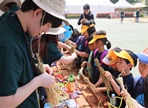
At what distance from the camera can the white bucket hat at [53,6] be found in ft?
2.60

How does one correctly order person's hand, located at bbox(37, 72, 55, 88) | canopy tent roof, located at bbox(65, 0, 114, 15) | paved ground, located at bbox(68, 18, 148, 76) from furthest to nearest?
canopy tent roof, located at bbox(65, 0, 114, 15) < paved ground, located at bbox(68, 18, 148, 76) < person's hand, located at bbox(37, 72, 55, 88)

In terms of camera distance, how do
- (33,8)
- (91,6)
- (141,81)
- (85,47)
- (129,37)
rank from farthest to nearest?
(91,6)
(129,37)
(85,47)
(141,81)
(33,8)

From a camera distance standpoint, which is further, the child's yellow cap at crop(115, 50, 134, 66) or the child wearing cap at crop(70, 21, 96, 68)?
the child wearing cap at crop(70, 21, 96, 68)

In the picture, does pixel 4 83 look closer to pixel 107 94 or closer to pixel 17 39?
pixel 17 39

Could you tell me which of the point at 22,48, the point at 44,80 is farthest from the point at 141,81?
the point at 22,48

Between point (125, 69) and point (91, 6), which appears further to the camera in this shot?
point (91, 6)

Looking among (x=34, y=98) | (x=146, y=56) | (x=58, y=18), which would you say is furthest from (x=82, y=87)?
(x=58, y=18)

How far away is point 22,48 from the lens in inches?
32.5

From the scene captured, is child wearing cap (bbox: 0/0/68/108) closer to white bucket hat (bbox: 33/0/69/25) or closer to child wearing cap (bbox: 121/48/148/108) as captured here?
white bucket hat (bbox: 33/0/69/25)

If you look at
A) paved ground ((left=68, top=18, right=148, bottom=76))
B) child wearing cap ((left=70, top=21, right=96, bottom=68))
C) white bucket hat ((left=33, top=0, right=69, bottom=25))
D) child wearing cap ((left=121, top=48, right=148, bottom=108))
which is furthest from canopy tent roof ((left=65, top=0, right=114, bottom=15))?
white bucket hat ((left=33, top=0, right=69, bottom=25))

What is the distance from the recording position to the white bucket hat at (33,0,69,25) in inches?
31.3

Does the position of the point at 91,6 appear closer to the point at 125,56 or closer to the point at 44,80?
the point at 125,56

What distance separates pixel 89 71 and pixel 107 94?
24.6 inches

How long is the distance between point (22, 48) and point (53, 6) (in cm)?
24
